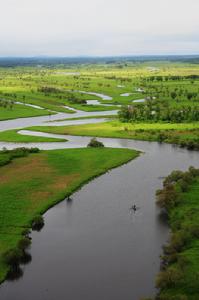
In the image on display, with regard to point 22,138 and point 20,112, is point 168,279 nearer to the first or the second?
point 22,138

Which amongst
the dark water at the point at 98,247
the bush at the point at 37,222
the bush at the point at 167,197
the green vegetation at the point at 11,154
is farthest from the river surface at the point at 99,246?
the green vegetation at the point at 11,154

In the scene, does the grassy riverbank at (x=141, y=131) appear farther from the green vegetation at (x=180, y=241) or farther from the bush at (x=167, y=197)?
the bush at (x=167, y=197)

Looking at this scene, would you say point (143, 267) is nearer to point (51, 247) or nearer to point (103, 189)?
point (51, 247)

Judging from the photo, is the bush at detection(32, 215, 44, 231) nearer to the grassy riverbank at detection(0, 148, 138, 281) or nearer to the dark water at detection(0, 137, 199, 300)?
the grassy riverbank at detection(0, 148, 138, 281)

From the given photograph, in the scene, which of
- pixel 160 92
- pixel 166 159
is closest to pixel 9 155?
pixel 166 159

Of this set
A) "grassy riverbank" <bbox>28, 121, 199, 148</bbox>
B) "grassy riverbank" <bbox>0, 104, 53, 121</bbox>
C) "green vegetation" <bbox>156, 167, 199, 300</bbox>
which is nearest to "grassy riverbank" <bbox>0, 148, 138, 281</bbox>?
"grassy riverbank" <bbox>28, 121, 199, 148</bbox>

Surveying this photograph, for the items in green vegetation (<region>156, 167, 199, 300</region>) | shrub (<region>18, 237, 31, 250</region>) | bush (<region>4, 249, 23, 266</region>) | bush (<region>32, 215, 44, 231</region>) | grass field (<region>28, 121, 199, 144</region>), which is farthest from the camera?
grass field (<region>28, 121, 199, 144</region>)

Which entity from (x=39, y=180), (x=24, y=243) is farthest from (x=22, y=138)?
(x=24, y=243)
